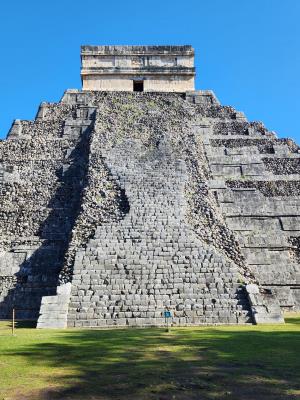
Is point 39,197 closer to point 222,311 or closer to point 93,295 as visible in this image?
point 93,295

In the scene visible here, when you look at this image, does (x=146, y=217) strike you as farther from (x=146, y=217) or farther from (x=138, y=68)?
(x=138, y=68)

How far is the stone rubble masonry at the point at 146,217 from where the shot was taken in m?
9.23

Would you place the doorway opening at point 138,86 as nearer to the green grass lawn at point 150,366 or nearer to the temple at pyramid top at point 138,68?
the temple at pyramid top at point 138,68

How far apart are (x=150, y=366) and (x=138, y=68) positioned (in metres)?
21.0

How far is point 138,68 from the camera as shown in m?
23.7

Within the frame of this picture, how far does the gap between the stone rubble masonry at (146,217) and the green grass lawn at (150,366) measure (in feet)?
7.92

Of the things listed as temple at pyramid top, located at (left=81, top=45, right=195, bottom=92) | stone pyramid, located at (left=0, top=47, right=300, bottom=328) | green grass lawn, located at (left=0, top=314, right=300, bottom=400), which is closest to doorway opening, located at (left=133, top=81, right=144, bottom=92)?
temple at pyramid top, located at (left=81, top=45, right=195, bottom=92)

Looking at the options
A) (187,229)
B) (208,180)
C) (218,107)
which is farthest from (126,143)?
(218,107)

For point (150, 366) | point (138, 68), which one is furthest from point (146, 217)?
point (138, 68)

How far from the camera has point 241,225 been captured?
13.5 m

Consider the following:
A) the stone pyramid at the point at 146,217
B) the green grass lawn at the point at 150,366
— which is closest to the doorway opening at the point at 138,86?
the stone pyramid at the point at 146,217

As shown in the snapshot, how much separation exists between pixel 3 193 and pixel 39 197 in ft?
3.60

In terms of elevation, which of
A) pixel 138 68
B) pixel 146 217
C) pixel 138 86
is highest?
pixel 138 68

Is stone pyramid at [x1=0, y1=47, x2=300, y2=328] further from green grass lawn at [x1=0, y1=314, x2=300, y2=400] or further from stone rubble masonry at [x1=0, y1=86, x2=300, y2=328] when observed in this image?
green grass lawn at [x1=0, y1=314, x2=300, y2=400]
